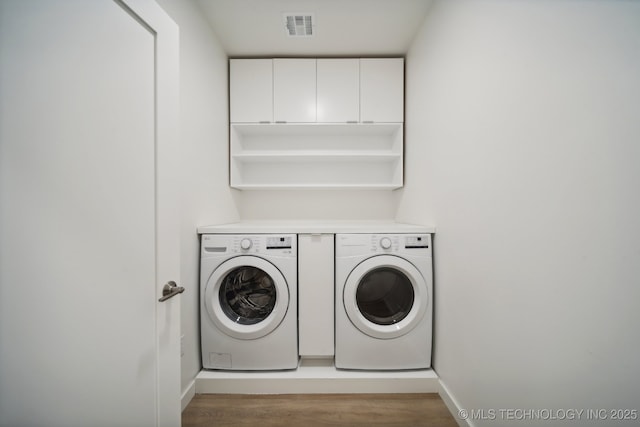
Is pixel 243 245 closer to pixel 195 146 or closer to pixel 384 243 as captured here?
pixel 195 146

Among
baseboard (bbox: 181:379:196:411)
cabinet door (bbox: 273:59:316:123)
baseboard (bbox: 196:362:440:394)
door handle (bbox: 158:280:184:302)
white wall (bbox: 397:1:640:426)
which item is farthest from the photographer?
cabinet door (bbox: 273:59:316:123)

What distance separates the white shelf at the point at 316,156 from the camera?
225cm

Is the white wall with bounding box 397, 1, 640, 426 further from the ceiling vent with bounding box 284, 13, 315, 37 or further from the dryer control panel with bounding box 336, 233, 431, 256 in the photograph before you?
the ceiling vent with bounding box 284, 13, 315, 37

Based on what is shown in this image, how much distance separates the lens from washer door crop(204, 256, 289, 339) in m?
1.62

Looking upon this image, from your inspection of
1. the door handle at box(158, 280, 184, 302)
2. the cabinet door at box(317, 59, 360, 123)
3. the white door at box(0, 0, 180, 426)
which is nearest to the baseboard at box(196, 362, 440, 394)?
the white door at box(0, 0, 180, 426)

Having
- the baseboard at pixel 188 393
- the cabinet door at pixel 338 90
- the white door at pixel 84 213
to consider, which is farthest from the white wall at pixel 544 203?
the baseboard at pixel 188 393

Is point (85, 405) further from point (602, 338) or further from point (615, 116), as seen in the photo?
point (615, 116)

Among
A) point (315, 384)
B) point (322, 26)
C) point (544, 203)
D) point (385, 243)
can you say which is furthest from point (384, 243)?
point (322, 26)

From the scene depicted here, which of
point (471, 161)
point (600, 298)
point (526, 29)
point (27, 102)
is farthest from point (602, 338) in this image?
point (27, 102)

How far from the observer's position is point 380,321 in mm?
1688

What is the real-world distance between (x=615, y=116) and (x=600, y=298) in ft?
1.70

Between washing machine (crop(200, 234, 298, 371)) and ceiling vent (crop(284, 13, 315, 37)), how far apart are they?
5.13 ft

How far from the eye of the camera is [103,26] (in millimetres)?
730

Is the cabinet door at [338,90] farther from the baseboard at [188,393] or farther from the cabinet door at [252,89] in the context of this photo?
the baseboard at [188,393]
